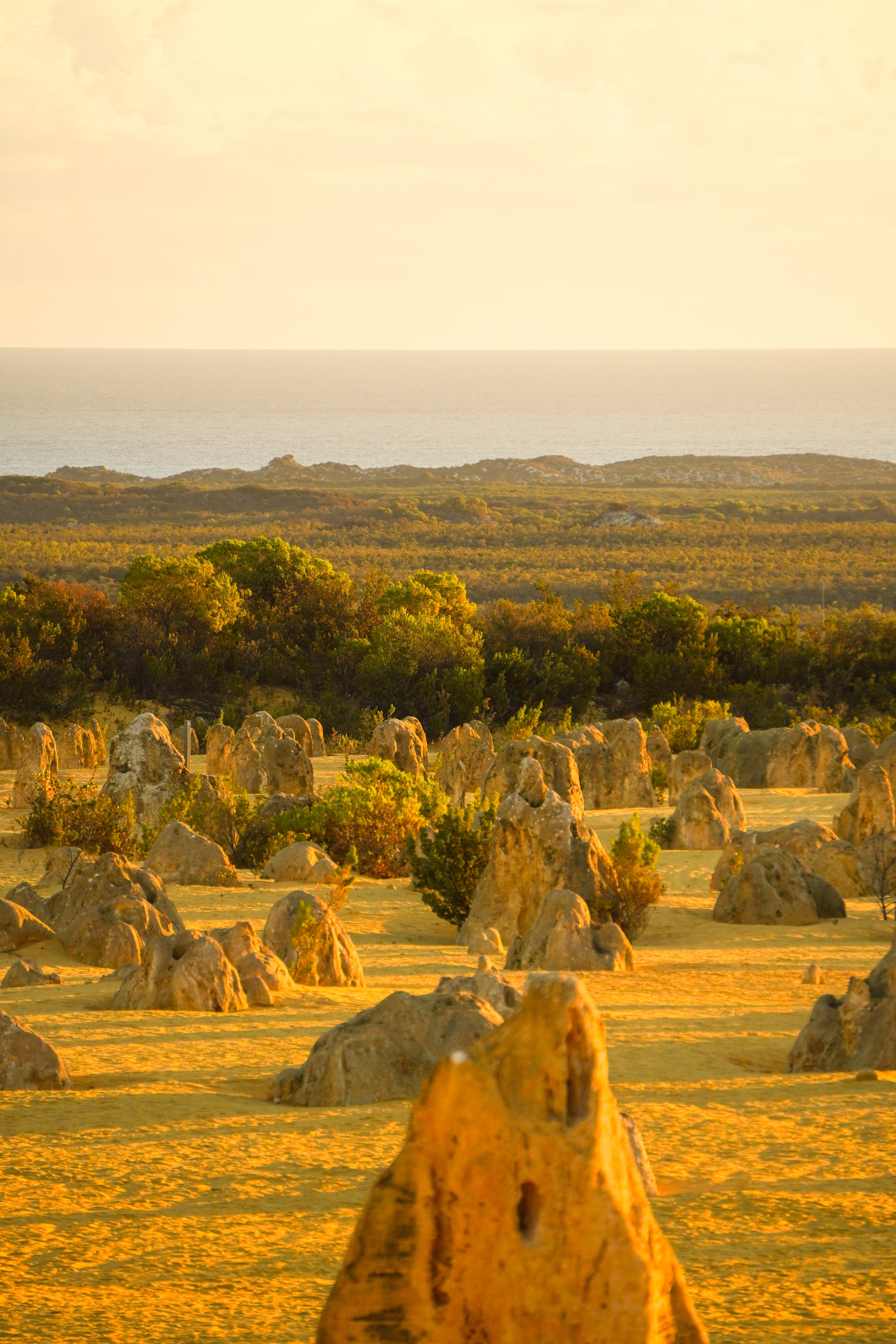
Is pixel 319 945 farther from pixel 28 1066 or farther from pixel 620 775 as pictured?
pixel 620 775

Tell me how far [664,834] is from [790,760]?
4.86 m

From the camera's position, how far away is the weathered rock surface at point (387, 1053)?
607cm

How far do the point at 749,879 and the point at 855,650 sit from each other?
1900 centimetres

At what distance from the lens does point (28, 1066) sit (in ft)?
20.3

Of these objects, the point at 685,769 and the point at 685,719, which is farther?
the point at 685,719

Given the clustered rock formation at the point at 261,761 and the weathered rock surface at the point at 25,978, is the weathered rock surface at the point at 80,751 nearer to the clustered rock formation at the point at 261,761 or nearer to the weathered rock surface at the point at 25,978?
the clustered rock formation at the point at 261,761

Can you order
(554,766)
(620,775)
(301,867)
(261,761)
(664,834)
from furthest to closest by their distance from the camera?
(261,761)
(620,775)
(664,834)
(554,766)
(301,867)

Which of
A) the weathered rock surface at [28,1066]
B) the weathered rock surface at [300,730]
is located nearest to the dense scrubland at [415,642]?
the weathered rock surface at [300,730]

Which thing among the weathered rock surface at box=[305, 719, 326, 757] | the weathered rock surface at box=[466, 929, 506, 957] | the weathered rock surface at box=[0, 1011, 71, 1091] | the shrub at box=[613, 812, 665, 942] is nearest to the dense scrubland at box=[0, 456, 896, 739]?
the weathered rock surface at box=[305, 719, 326, 757]

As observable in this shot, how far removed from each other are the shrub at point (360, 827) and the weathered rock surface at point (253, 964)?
603cm

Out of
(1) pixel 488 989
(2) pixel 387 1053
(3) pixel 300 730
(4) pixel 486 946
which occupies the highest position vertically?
(1) pixel 488 989

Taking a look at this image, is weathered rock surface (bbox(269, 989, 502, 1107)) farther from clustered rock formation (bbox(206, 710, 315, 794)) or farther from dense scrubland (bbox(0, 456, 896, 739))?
dense scrubland (bbox(0, 456, 896, 739))

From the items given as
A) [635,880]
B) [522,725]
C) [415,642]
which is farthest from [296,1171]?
[415,642]

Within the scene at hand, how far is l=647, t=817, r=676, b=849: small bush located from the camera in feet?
51.9
